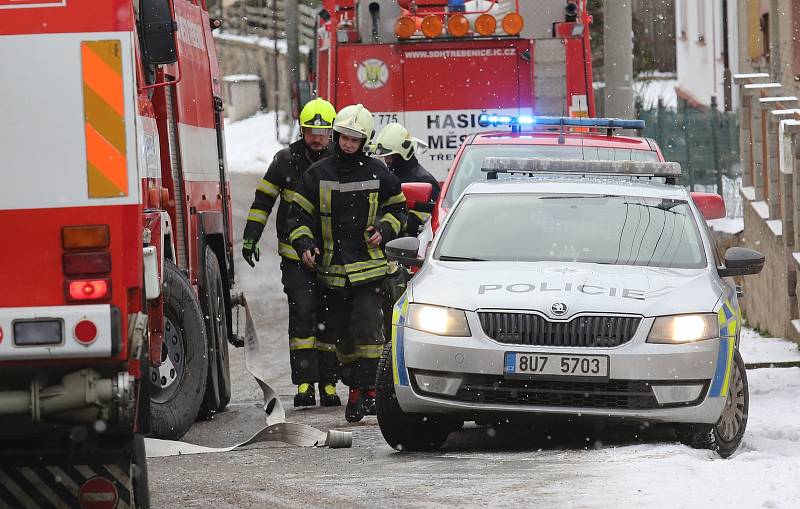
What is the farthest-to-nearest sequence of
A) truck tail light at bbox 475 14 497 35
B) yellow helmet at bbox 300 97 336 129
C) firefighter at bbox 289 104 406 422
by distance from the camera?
truck tail light at bbox 475 14 497 35
yellow helmet at bbox 300 97 336 129
firefighter at bbox 289 104 406 422

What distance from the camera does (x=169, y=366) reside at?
9.19 metres

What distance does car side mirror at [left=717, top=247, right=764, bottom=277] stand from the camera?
845 cm

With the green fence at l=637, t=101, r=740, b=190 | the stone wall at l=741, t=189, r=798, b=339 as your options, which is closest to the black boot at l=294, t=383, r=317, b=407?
the stone wall at l=741, t=189, r=798, b=339

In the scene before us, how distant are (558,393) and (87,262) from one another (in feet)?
10.1

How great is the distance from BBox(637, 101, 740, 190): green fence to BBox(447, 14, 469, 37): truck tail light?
28.9 ft

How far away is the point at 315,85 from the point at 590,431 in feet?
30.5

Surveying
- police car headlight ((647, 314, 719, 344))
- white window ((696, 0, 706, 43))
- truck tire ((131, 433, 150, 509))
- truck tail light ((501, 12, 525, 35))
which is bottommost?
truck tire ((131, 433, 150, 509))

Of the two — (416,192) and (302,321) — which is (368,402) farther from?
(416,192)

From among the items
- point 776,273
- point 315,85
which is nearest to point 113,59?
point 776,273

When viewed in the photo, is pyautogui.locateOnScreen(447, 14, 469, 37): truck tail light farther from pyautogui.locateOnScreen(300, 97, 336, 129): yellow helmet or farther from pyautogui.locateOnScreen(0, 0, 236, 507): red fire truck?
pyautogui.locateOnScreen(0, 0, 236, 507): red fire truck

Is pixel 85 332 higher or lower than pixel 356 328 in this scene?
higher

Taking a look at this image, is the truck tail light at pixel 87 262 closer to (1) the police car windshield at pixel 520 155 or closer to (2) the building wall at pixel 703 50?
(1) the police car windshield at pixel 520 155

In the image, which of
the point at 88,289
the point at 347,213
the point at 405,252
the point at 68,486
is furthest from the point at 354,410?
the point at 88,289

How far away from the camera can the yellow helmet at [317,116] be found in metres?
11.0
